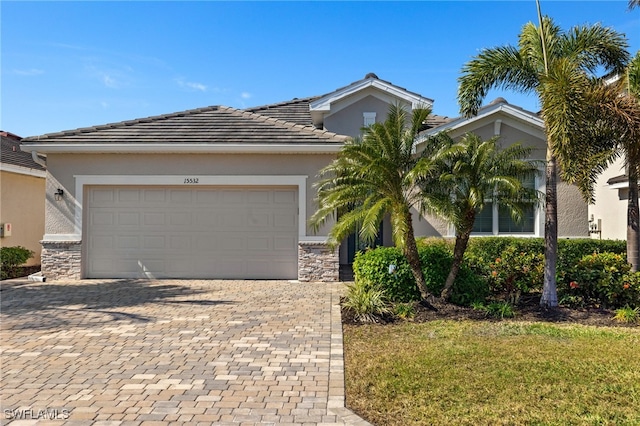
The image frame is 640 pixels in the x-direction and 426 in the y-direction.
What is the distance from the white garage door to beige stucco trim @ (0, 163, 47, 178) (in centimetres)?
436

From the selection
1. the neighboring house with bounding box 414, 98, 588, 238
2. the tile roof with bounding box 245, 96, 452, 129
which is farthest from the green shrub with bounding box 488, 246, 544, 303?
the tile roof with bounding box 245, 96, 452, 129

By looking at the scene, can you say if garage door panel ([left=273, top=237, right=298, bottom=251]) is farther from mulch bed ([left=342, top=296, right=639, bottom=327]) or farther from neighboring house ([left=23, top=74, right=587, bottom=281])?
mulch bed ([left=342, top=296, right=639, bottom=327])

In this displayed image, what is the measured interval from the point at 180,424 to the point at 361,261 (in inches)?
239

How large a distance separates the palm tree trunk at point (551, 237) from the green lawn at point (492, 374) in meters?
1.36

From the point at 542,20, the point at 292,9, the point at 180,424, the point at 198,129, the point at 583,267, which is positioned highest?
the point at 292,9

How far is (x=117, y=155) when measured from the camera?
12.3m

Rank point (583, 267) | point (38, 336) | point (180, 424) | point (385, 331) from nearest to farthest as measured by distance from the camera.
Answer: point (180, 424) < point (38, 336) < point (385, 331) < point (583, 267)

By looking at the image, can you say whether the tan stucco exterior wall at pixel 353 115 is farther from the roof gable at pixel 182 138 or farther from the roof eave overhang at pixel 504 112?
the roof gable at pixel 182 138

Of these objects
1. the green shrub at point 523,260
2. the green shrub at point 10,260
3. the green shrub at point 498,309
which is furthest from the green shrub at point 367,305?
the green shrub at point 10,260

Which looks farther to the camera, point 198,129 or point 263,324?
point 198,129

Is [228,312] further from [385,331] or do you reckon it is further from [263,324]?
[385,331]

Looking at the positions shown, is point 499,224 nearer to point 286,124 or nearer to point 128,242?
point 286,124

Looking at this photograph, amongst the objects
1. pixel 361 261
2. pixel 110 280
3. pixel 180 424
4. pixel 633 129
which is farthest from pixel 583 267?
pixel 110 280

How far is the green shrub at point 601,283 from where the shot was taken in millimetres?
8773
